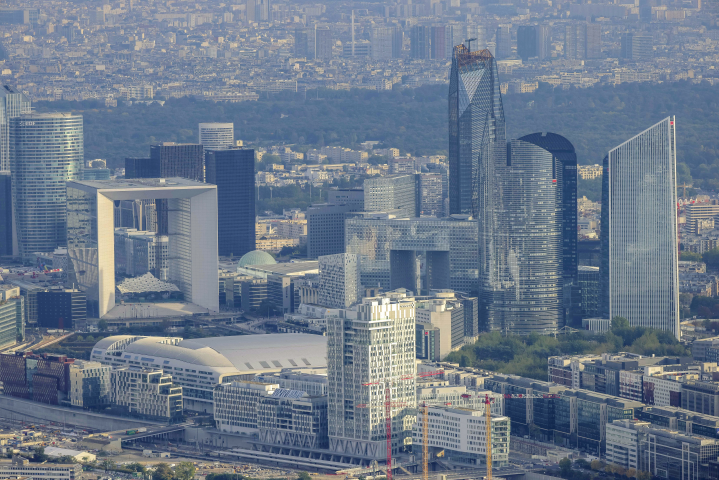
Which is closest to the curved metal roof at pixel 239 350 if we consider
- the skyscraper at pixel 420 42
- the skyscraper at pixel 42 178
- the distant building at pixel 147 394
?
the distant building at pixel 147 394

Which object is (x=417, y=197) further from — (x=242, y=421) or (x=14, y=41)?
(x=14, y=41)

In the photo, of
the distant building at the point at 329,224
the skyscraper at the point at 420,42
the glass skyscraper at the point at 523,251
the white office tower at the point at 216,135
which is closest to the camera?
the glass skyscraper at the point at 523,251

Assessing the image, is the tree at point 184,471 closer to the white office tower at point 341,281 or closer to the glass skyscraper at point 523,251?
the white office tower at point 341,281

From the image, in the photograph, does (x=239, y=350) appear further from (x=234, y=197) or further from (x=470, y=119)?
(x=234, y=197)

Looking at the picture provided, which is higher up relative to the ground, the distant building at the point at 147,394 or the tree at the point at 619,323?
the tree at the point at 619,323

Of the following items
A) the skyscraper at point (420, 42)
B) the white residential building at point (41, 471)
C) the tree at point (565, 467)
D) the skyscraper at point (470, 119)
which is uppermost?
the skyscraper at point (420, 42)

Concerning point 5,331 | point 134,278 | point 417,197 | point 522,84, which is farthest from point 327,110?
point 5,331

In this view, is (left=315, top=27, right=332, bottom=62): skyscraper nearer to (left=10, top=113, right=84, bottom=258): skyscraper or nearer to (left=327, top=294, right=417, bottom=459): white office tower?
(left=10, top=113, right=84, bottom=258): skyscraper
